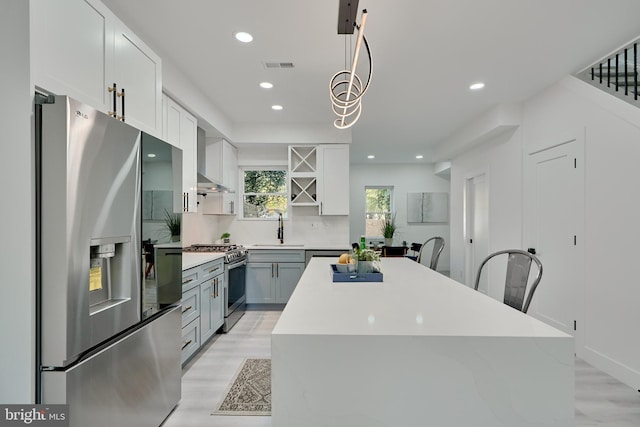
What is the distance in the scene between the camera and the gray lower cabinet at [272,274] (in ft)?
15.2

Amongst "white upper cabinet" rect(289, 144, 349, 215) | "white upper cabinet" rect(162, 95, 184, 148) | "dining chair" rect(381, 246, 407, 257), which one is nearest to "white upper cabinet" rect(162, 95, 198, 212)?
"white upper cabinet" rect(162, 95, 184, 148)

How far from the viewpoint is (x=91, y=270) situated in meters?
1.44

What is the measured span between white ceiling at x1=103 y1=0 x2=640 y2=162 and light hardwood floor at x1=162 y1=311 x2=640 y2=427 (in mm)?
2687

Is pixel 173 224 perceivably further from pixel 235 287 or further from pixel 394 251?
pixel 394 251

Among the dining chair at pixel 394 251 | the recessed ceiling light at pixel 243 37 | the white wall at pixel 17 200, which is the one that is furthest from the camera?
the dining chair at pixel 394 251

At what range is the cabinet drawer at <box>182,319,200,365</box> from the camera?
2657 mm

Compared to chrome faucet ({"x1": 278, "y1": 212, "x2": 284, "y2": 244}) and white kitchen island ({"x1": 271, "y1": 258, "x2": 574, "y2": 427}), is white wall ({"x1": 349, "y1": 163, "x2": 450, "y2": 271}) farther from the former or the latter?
white kitchen island ({"x1": 271, "y1": 258, "x2": 574, "y2": 427})

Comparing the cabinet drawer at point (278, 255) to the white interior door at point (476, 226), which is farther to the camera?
the white interior door at point (476, 226)

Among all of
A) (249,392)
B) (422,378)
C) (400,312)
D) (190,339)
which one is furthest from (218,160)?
(422,378)

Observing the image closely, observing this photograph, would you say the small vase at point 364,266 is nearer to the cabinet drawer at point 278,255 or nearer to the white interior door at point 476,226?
the cabinet drawer at point 278,255

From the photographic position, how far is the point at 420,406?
1113 mm

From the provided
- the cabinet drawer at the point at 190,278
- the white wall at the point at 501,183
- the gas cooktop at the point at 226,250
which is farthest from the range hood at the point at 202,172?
the white wall at the point at 501,183

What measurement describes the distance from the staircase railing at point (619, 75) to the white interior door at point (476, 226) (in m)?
2.12

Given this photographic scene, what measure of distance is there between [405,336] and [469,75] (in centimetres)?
304
